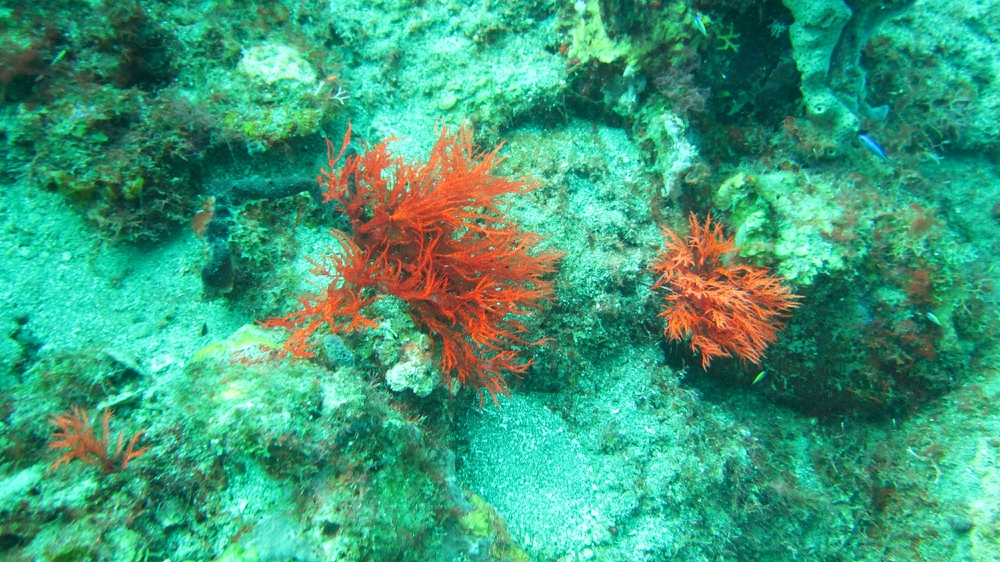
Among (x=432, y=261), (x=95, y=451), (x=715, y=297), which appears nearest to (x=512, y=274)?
(x=432, y=261)

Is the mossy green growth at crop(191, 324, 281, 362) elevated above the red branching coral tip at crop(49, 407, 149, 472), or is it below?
above

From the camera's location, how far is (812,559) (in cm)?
385

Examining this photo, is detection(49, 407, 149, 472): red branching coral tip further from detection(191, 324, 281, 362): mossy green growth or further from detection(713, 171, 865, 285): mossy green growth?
detection(713, 171, 865, 285): mossy green growth

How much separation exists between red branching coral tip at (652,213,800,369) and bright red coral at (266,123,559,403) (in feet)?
4.18

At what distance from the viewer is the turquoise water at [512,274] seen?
2.71m

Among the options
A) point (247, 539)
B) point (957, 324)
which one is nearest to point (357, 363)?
point (247, 539)

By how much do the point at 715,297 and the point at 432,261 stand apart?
2388 millimetres

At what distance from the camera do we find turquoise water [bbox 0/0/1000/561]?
2713mm

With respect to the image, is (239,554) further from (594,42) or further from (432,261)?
(594,42)

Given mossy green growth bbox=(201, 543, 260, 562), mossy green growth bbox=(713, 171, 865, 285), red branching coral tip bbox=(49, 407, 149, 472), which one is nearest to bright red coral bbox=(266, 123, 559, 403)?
red branching coral tip bbox=(49, 407, 149, 472)

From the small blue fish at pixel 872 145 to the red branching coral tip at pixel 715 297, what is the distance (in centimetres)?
177

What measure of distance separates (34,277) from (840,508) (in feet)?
23.9

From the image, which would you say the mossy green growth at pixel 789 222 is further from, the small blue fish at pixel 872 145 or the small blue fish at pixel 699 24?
the small blue fish at pixel 699 24

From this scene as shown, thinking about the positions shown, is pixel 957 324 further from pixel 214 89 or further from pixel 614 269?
pixel 214 89
